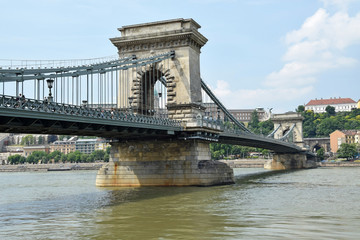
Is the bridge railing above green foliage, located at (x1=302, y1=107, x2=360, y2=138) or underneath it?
underneath

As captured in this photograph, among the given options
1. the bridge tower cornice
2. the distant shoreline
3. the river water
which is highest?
the bridge tower cornice

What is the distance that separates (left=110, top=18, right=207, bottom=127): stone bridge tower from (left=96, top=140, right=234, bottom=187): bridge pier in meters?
3.06

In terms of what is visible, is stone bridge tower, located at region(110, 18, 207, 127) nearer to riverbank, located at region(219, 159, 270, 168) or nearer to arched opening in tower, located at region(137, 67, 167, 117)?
arched opening in tower, located at region(137, 67, 167, 117)

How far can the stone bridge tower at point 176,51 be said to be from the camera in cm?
3934

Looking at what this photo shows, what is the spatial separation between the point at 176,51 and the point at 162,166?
10471 mm

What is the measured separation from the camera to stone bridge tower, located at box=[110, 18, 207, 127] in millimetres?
39344

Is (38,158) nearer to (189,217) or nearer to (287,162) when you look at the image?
(287,162)

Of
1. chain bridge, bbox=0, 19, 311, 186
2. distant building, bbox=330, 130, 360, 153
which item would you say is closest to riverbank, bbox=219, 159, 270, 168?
distant building, bbox=330, 130, 360, 153

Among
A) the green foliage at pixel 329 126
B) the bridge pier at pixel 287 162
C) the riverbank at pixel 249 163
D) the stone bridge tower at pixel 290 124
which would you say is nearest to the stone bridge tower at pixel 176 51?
the bridge pier at pixel 287 162

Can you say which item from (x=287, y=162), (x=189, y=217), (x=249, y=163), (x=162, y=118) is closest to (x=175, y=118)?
(x=162, y=118)

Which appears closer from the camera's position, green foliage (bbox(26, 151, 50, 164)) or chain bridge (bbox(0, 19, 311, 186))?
chain bridge (bbox(0, 19, 311, 186))

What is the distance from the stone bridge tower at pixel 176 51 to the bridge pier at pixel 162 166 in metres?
3.06

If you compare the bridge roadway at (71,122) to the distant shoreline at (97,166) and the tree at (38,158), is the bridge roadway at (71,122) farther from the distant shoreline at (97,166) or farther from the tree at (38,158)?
the tree at (38,158)

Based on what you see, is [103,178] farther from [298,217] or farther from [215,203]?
[298,217]
